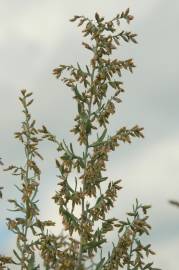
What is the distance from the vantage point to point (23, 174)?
48.6ft

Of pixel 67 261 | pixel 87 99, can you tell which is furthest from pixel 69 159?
pixel 67 261

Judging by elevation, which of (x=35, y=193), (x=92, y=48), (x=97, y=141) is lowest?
(x=35, y=193)

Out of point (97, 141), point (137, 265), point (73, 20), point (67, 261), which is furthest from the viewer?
point (73, 20)

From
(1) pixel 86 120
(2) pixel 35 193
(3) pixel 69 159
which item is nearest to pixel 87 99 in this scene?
(1) pixel 86 120

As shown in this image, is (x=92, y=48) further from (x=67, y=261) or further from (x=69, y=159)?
(x=67, y=261)

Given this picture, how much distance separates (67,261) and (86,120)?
371cm

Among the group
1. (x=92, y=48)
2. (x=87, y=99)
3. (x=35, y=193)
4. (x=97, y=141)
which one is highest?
(x=92, y=48)

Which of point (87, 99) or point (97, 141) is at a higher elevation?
point (87, 99)

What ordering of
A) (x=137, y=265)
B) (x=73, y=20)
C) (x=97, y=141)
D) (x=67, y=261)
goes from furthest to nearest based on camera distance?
(x=73, y=20) < (x=97, y=141) < (x=137, y=265) < (x=67, y=261)

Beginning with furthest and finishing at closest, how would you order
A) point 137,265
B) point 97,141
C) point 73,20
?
point 73,20, point 97,141, point 137,265

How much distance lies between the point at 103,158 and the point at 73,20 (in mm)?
3806

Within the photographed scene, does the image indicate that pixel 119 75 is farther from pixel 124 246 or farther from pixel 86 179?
pixel 124 246

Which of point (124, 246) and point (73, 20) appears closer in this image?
point (124, 246)

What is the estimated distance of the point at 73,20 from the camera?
51.2 feet
